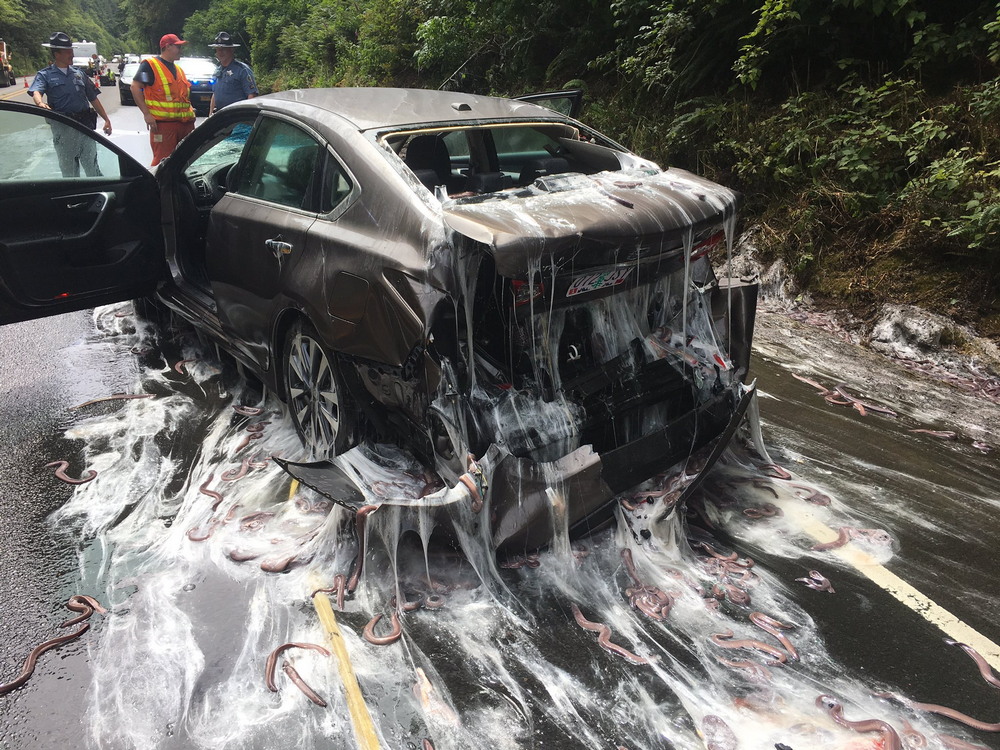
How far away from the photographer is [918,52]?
6641 mm

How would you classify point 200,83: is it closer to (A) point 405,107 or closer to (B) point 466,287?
(A) point 405,107

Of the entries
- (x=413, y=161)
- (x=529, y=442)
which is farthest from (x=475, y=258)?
(x=413, y=161)

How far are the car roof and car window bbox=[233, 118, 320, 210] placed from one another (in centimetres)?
17

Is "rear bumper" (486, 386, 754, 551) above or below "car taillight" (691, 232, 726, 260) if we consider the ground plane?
below

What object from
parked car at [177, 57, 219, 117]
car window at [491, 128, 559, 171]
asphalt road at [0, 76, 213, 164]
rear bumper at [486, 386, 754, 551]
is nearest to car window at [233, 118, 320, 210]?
car window at [491, 128, 559, 171]

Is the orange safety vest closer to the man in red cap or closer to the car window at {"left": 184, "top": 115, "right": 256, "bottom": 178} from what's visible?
the man in red cap

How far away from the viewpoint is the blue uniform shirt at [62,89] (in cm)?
927

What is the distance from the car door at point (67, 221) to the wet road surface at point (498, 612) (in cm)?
88

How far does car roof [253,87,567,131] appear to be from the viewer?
3.68 metres

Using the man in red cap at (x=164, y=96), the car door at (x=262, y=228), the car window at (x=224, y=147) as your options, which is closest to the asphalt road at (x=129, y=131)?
the man in red cap at (x=164, y=96)

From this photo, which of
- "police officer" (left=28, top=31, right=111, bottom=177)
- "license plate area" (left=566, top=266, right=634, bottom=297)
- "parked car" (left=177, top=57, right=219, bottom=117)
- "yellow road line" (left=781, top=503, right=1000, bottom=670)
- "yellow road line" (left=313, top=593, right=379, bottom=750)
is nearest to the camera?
"yellow road line" (left=313, top=593, right=379, bottom=750)

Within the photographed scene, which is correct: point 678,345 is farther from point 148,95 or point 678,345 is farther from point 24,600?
point 148,95

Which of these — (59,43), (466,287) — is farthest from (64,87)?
(466,287)

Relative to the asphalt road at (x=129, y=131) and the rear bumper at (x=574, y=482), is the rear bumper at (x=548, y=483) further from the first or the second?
the asphalt road at (x=129, y=131)
